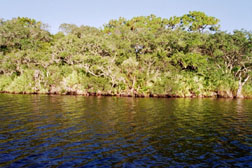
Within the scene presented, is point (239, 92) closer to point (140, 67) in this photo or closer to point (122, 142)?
point (140, 67)

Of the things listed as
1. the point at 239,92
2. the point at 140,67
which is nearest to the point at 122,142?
the point at 140,67

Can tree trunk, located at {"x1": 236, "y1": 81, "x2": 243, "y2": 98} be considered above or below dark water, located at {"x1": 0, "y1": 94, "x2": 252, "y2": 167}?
above

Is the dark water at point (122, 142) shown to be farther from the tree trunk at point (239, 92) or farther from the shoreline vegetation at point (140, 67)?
the tree trunk at point (239, 92)

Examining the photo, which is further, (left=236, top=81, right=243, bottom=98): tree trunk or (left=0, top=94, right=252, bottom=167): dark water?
(left=236, top=81, right=243, bottom=98): tree trunk

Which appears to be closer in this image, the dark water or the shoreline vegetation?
the dark water

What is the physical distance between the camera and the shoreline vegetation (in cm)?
5806

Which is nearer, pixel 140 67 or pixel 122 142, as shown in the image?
pixel 122 142

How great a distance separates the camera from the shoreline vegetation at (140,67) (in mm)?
58062

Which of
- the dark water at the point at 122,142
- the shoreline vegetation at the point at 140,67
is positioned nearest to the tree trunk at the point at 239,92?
the shoreline vegetation at the point at 140,67

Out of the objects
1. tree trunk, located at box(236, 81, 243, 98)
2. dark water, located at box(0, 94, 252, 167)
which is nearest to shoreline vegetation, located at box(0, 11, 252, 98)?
tree trunk, located at box(236, 81, 243, 98)

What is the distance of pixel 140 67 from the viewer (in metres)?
63.5

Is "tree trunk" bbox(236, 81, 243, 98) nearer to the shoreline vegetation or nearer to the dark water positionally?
the shoreline vegetation

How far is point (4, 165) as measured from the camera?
40.3 feet

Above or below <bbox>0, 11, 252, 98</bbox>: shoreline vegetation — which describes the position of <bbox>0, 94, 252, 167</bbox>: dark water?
below
